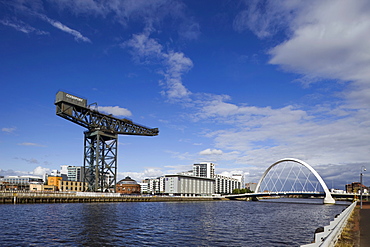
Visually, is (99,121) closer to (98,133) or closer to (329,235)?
(98,133)

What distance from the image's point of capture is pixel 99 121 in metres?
98.4

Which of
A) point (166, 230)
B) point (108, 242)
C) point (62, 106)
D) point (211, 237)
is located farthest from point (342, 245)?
point (62, 106)

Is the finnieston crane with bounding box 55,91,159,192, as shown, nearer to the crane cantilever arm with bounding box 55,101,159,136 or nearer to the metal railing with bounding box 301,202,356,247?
the crane cantilever arm with bounding box 55,101,159,136

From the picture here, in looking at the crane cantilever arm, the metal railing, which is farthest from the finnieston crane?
the metal railing

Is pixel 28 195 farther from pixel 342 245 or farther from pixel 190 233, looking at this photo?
pixel 342 245

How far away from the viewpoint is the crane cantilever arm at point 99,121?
289 ft

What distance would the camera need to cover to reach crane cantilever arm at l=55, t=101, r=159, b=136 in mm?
87938

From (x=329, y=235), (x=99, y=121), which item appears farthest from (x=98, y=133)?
(x=329, y=235)

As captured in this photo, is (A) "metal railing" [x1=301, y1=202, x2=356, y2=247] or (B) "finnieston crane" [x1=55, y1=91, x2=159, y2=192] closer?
(A) "metal railing" [x1=301, y1=202, x2=356, y2=247]

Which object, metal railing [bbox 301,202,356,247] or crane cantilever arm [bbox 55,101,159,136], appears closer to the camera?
metal railing [bbox 301,202,356,247]

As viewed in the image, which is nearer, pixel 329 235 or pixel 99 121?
pixel 329 235

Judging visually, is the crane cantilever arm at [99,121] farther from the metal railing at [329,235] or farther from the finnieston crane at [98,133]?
the metal railing at [329,235]

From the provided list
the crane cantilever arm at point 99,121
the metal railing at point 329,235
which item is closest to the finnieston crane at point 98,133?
the crane cantilever arm at point 99,121

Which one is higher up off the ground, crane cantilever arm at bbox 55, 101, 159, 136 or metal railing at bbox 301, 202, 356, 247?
crane cantilever arm at bbox 55, 101, 159, 136
